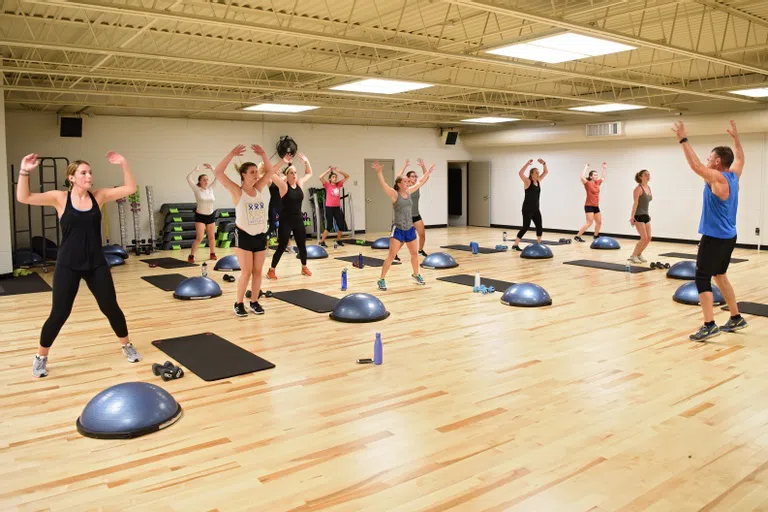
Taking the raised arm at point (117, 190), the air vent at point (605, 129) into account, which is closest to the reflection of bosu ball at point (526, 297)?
the raised arm at point (117, 190)

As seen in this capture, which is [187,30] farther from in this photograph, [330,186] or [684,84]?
[684,84]

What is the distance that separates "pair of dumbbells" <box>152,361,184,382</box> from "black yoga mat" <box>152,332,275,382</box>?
13cm

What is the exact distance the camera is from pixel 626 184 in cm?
1377

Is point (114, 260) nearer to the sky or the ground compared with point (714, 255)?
nearer to the ground

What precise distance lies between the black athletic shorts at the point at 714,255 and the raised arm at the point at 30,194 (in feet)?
15.0

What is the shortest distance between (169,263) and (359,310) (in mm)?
5407

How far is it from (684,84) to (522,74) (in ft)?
9.53

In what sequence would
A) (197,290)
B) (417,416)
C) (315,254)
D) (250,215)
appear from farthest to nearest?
(315,254), (197,290), (250,215), (417,416)

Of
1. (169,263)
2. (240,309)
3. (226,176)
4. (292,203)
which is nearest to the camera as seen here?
(226,176)

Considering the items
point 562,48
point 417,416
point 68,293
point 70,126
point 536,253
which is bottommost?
point 417,416

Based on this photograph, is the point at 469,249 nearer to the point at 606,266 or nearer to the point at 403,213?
the point at 606,266

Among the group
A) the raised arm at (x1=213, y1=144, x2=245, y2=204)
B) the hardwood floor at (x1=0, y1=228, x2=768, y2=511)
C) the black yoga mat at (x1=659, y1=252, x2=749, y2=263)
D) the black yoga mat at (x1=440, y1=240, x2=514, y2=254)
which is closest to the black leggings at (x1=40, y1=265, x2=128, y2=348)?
the hardwood floor at (x1=0, y1=228, x2=768, y2=511)

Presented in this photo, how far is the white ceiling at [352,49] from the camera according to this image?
6.16 m

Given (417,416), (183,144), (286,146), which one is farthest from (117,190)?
(286,146)
